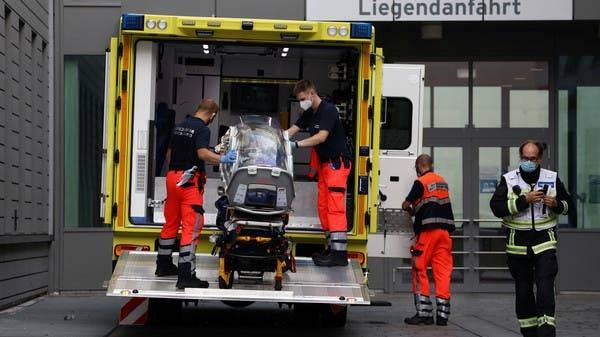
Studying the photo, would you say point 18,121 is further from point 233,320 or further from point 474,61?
point 474,61

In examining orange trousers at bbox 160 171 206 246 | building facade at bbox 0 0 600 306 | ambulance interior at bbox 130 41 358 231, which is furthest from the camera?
building facade at bbox 0 0 600 306

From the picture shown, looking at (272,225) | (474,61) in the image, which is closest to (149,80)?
(272,225)

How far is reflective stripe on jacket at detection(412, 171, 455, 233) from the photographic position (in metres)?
11.5

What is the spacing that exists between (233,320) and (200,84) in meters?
2.52

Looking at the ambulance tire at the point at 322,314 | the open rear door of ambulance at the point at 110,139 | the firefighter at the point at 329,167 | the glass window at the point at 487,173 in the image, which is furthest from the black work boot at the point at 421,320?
the glass window at the point at 487,173

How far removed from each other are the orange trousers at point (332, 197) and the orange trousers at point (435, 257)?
172 centimetres

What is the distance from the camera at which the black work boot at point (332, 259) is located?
32.1 feet

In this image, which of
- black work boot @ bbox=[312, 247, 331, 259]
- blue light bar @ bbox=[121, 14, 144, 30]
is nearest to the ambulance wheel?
black work boot @ bbox=[312, 247, 331, 259]

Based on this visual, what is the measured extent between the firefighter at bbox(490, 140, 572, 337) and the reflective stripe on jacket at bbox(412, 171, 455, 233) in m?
2.26

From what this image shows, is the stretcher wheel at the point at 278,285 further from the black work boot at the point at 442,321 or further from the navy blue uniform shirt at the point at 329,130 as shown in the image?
the black work boot at the point at 442,321

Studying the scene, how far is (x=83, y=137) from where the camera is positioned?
1540 centimetres

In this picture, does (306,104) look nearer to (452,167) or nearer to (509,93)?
(452,167)

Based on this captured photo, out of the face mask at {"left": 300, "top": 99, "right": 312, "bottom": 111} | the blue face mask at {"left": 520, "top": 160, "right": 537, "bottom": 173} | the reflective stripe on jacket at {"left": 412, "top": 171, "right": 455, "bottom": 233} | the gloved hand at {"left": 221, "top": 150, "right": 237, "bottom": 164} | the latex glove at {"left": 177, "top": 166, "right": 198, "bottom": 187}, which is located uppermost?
the face mask at {"left": 300, "top": 99, "right": 312, "bottom": 111}

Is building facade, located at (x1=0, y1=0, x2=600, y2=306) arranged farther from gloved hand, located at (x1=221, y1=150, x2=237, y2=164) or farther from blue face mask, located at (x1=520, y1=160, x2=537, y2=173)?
blue face mask, located at (x1=520, y1=160, x2=537, y2=173)
